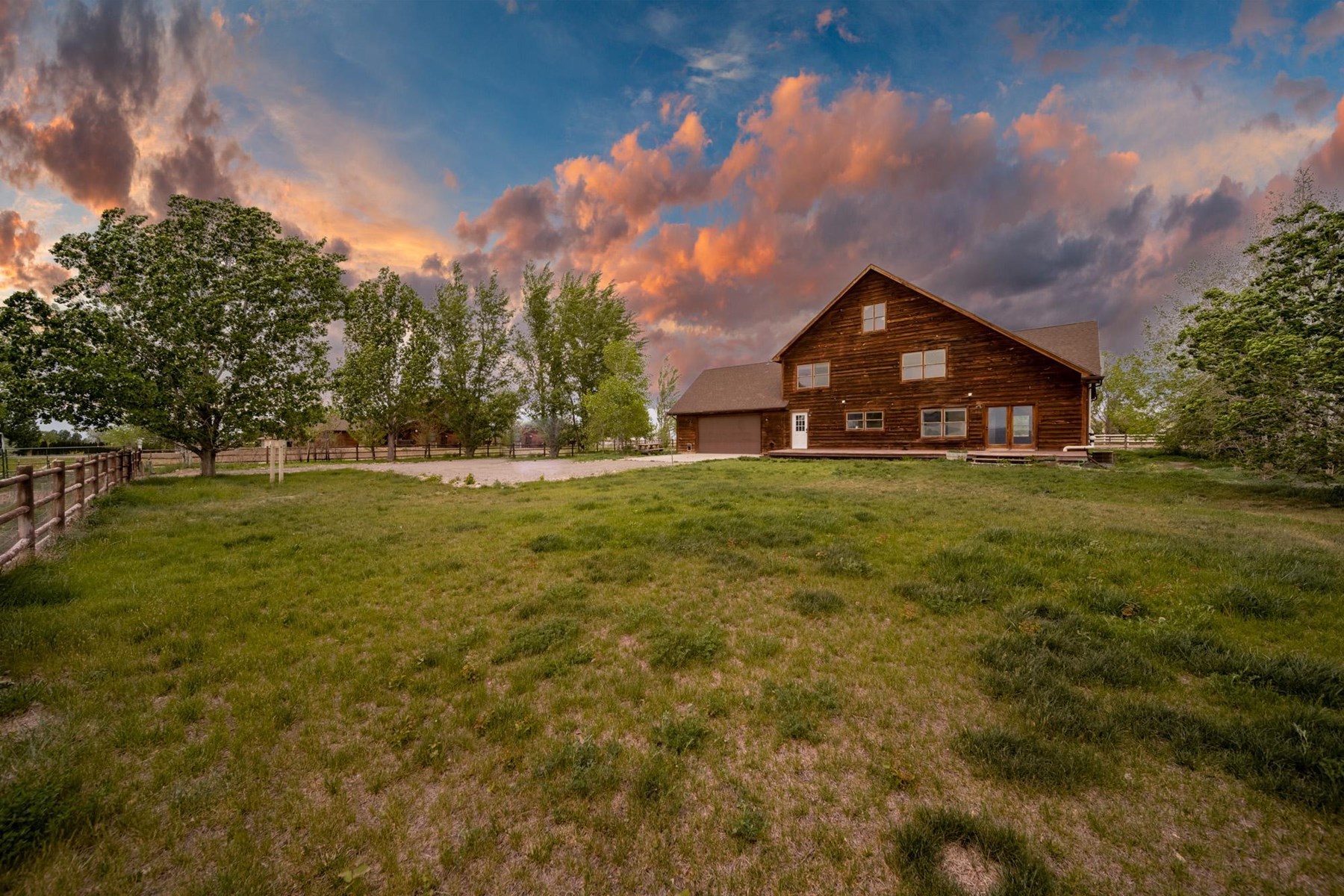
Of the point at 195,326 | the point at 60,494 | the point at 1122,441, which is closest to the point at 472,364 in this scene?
the point at 195,326

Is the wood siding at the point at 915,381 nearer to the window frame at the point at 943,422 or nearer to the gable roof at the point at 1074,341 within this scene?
the window frame at the point at 943,422

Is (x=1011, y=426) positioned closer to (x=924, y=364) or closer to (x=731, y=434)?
(x=924, y=364)

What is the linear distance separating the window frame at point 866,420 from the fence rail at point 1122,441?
24527mm

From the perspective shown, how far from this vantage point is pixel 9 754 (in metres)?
3.40

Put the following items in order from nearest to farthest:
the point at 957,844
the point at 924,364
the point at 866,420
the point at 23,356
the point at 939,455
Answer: the point at 957,844 → the point at 23,356 → the point at 939,455 → the point at 924,364 → the point at 866,420

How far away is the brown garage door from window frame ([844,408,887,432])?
6.29m

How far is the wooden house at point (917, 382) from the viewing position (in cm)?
2391

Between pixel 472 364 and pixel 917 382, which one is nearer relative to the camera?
pixel 917 382

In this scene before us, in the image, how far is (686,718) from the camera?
12.9ft

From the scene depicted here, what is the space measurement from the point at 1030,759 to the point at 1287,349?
16375mm

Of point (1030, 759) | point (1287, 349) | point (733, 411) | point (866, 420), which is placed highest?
point (733, 411)

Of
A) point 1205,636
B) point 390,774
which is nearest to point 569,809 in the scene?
point 390,774

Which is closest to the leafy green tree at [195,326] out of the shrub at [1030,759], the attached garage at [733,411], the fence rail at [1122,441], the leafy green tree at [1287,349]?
the attached garage at [733,411]

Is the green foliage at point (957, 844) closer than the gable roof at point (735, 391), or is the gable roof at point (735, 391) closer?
the green foliage at point (957, 844)
